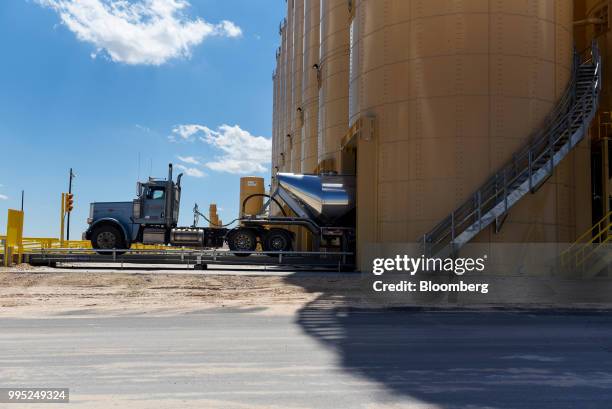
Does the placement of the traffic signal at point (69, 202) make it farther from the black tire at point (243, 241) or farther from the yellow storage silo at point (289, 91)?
the yellow storage silo at point (289, 91)

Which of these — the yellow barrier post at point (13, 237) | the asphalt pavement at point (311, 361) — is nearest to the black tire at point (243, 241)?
the yellow barrier post at point (13, 237)

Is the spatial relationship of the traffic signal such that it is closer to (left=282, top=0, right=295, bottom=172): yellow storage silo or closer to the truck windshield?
the truck windshield

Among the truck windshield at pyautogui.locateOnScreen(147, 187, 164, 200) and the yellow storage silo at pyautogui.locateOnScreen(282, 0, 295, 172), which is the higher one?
the yellow storage silo at pyautogui.locateOnScreen(282, 0, 295, 172)

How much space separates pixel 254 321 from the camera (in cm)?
1091

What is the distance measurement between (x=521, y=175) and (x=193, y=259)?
39.5ft

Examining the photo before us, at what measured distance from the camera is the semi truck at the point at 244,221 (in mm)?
23281

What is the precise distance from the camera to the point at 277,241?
81.3 feet

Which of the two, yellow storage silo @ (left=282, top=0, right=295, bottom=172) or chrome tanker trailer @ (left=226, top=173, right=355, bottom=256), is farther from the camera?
yellow storage silo @ (left=282, top=0, right=295, bottom=172)

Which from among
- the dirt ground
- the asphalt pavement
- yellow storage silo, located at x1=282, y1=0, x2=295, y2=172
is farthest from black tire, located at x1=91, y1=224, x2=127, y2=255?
yellow storage silo, located at x1=282, y1=0, x2=295, y2=172

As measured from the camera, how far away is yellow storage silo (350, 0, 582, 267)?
1897cm

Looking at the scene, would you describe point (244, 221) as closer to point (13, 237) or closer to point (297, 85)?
point (13, 237)

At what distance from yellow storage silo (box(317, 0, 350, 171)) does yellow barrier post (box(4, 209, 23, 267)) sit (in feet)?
46.7

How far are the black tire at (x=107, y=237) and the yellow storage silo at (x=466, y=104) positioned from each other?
38.0 ft

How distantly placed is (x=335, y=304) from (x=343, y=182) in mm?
10316
